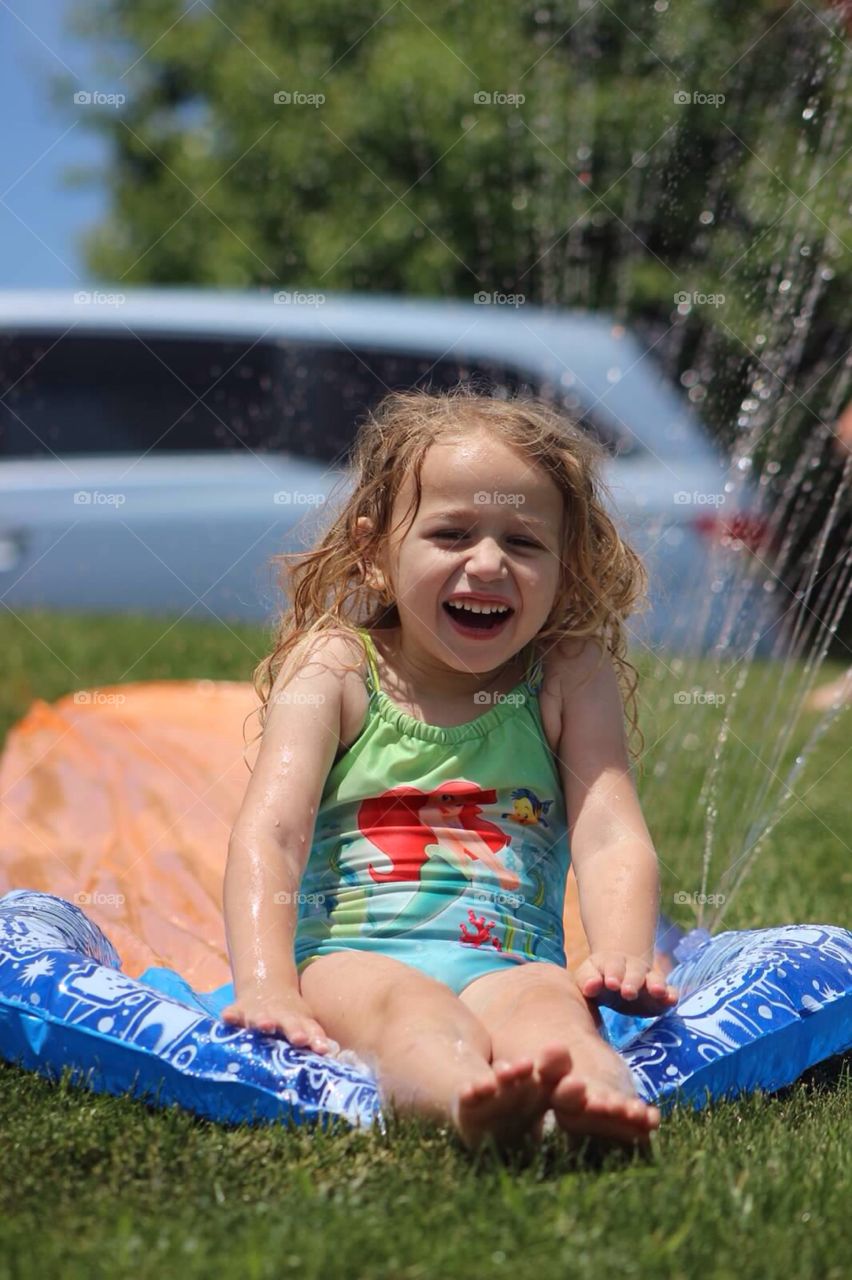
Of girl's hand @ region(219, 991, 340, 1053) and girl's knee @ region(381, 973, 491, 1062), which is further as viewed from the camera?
girl's hand @ region(219, 991, 340, 1053)

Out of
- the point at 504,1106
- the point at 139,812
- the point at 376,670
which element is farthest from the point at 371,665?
the point at 139,812

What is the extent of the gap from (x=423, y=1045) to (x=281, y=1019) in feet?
0.93

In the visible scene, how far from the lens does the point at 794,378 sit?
344 inches

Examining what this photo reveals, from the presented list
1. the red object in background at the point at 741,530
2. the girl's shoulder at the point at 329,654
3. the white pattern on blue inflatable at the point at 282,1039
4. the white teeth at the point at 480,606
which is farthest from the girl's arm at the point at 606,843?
the red object in background at the point at 741,530

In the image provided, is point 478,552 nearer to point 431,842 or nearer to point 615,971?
A: point 431,842

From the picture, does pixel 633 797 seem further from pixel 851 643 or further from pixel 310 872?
pixel 851 643

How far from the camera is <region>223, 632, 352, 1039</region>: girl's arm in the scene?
91.1 inches

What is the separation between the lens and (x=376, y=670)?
272 cm

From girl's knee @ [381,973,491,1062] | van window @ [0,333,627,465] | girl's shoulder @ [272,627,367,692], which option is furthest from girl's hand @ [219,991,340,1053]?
van window @ [0,333,627,465]

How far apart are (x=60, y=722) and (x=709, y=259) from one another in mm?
5427

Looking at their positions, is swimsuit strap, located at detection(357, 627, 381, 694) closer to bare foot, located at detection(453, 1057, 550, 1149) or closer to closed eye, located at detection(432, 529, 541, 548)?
closed eye, located at detection(432, 529, 541, 548)

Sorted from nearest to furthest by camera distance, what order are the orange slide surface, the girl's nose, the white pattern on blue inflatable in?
the white pattern on blue inflatable, the girl's nose, the orange slide surface

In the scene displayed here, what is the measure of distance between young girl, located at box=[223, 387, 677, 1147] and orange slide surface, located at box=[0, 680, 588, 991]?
428 millimetres

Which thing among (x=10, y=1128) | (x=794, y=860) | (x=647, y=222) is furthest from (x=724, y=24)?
(x=10, y=1128)
